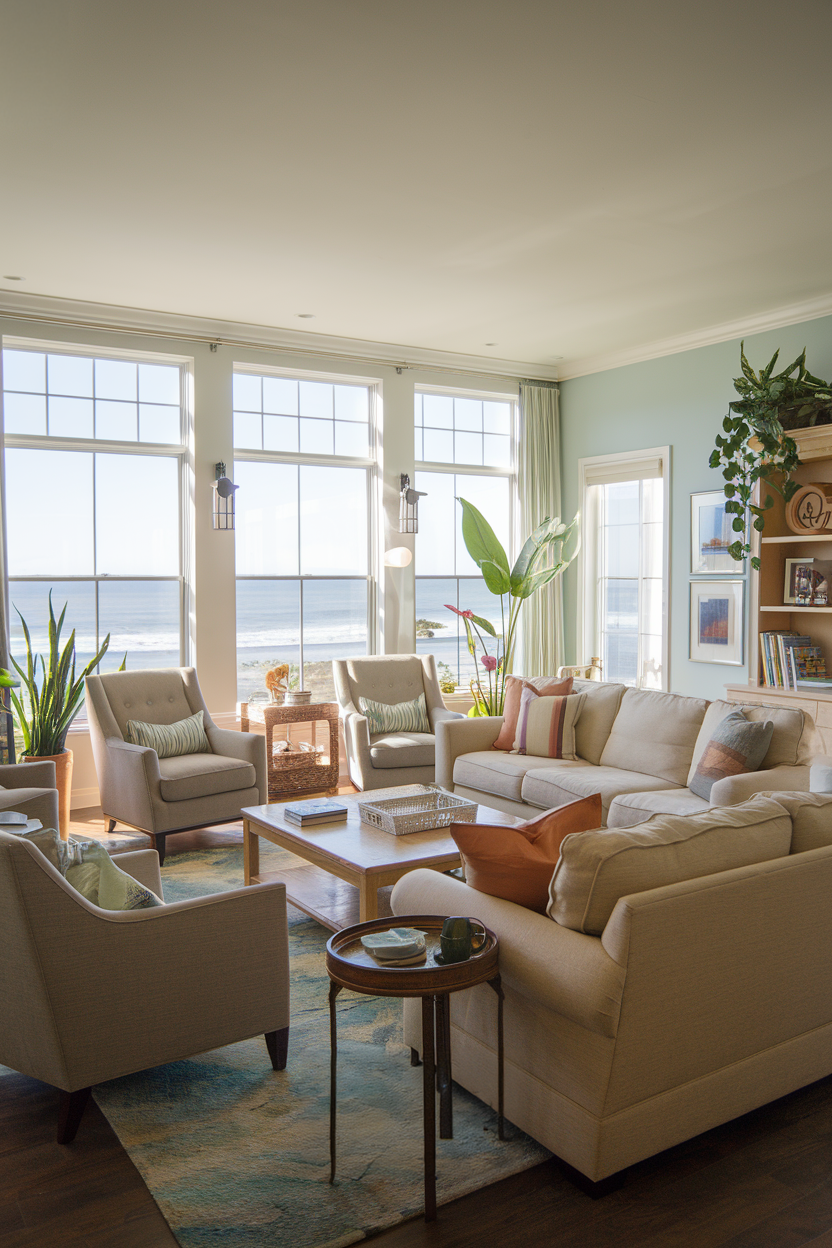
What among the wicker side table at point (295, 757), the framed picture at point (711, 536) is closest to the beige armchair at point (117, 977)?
the wicker side table at point (295, 757)

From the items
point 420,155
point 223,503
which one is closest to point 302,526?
point 223,503

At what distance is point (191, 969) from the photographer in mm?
2361

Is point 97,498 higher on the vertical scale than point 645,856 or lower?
higher

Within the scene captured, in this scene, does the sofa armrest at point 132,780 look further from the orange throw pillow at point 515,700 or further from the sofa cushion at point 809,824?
the sofa cushion at point 809,824

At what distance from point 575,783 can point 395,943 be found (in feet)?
7.61

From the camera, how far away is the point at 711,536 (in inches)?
237

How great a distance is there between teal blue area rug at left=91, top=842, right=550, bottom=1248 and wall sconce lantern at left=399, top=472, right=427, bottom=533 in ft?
13.6

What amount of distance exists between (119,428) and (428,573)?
2.44m

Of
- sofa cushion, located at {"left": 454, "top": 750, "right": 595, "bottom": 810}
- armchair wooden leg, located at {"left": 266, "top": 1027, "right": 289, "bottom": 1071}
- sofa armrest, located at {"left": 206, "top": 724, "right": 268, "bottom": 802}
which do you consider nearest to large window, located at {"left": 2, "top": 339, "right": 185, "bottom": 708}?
sofa armrest, located at {"left": 206, "top": 724, "right": 268, "bottom": 802}

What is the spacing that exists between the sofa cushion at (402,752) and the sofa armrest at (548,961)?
9.42ft

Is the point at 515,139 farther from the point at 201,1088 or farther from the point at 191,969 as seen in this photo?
the point at 201,1088

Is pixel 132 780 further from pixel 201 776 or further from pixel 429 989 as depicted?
pixel 429 989

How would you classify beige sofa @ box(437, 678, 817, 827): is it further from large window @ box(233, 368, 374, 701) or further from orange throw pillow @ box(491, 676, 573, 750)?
large window @ box(233, 368, 374, 701)

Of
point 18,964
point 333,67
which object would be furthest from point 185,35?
point 18,964
